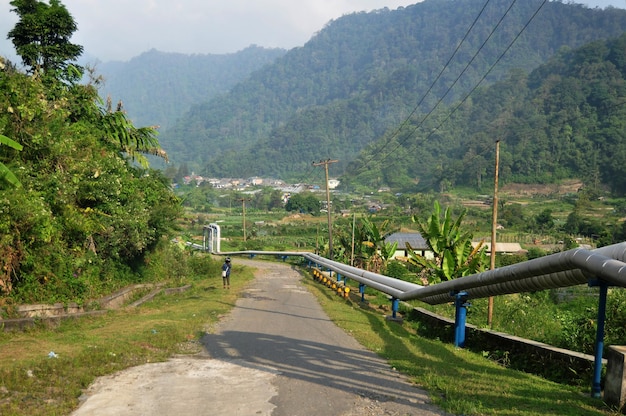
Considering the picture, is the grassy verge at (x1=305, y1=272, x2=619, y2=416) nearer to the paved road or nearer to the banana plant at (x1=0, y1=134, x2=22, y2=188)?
the paved road

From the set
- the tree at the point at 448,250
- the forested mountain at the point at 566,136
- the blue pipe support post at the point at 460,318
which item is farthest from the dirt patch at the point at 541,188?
the blue pipe support post at the point at 460,318

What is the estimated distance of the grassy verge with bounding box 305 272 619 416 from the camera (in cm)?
727

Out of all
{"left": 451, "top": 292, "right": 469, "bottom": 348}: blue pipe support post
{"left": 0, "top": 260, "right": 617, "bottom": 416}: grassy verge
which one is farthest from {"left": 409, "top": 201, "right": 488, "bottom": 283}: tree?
{"left": 451, "top": 292, "right": 469, "bottom": 348}: blue pipe support post

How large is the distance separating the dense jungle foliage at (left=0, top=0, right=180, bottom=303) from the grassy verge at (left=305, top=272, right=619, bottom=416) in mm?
9059

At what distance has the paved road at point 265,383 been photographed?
7.34 m

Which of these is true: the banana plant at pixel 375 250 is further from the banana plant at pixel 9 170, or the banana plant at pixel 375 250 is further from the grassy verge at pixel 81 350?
the banana plant at pixel 9 170

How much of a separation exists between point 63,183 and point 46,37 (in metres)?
10.1

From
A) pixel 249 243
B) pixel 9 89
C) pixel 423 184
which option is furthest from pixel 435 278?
pixel 423 184

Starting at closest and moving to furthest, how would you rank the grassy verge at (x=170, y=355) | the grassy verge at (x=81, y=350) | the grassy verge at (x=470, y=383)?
the grassy verge at (x=470, y=383)
the grassy verge at (x=170, y=355)
the grassy verge at (x=81, y=350)

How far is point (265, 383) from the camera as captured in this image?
8.62m

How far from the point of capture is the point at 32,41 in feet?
72.5

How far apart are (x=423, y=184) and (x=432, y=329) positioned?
170114 millimetres

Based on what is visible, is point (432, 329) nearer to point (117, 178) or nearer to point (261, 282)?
point (117, 178)

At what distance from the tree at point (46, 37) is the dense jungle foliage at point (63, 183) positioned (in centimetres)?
4
